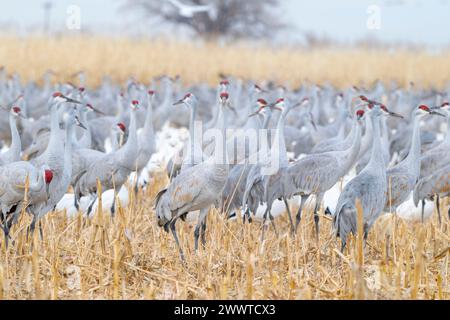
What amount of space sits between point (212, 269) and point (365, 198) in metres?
1.05

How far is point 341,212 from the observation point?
4570mm

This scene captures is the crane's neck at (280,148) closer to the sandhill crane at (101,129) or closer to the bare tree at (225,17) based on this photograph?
the sandhill crane at (101,129)

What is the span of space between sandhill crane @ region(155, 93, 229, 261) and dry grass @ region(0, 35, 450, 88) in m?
11.1

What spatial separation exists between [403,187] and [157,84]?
9942 mm

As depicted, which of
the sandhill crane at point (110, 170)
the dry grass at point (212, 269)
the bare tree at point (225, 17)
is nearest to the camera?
the dry grass at point (212, 269)

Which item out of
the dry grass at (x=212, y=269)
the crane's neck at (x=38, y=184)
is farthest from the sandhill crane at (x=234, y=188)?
the crane's neck at (x=38, y=184)

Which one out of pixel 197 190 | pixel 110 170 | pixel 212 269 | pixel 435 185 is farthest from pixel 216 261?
pixel 435 185

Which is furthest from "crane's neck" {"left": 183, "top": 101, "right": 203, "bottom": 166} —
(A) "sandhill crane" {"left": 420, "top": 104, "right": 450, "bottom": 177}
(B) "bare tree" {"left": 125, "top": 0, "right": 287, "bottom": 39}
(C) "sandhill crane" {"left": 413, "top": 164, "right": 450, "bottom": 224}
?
(B) "bare tree" {"left": 125, "top": 0, "right": 287, "bottom": 39}

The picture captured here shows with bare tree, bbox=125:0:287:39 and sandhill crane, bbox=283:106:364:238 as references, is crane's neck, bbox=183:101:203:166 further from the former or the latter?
bare tree, bbox=125:0:287:39

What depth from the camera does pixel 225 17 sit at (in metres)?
29.7

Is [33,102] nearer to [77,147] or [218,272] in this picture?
[77,147]

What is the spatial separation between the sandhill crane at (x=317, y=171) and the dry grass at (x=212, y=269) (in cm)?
59

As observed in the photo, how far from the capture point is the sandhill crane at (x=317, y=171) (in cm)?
549

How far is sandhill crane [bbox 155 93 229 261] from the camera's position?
4.57 meters
